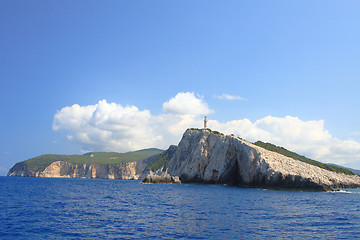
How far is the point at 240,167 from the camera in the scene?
81.7 metres

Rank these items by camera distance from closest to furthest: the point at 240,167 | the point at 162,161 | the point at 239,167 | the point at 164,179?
the point at 240,167 → the point at 239,167 → the point at 164,179 → the point at 162,161

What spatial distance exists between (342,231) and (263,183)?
50.2 meters

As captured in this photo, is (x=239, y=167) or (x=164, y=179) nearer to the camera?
(x=239, y=167)

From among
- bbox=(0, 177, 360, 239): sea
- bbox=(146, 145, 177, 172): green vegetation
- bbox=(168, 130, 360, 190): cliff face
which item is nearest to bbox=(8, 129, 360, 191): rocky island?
bbox=(168, 130, 360, 190): cliff face

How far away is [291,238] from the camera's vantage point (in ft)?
65.1

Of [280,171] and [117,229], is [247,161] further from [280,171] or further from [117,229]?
[117,229]

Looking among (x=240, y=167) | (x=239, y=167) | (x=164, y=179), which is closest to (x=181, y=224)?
(x=240, y=167)

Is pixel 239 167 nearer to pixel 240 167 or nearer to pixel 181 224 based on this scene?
pixel 240 167

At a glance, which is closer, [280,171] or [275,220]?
[275,220]

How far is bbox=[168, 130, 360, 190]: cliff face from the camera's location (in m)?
67.8

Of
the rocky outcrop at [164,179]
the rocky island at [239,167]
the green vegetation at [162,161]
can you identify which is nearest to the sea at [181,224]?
the rocky island at [239,167]

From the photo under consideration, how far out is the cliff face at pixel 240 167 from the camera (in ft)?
222

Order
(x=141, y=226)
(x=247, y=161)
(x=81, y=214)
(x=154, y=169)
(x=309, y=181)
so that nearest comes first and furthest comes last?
(x=141, y=226)
(x=81, y=214)
(x=309, y=181)
(x=247, y=161)
(x=154, y=169)

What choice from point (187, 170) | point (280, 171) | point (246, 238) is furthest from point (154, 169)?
point (246, 238)
